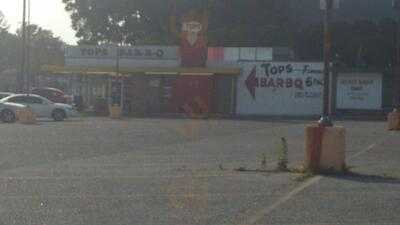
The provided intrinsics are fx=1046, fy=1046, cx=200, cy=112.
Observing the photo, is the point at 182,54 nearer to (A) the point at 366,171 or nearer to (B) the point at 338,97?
(B) the point at 338,97

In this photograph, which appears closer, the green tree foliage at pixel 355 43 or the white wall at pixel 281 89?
the white wall at pixel 281 89

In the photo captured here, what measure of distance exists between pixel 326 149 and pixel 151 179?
3264 millimetres

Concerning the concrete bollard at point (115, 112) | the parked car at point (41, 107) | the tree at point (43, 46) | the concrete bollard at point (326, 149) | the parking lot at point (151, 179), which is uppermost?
the tree at point (43, 46)

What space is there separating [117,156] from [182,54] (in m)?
40.9

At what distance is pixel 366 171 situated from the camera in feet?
65.7

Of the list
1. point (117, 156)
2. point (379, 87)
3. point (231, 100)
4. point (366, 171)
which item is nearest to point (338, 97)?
point (379, 87)

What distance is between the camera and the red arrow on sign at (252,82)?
2596 inches

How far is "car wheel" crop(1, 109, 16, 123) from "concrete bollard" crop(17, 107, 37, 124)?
1164 mm

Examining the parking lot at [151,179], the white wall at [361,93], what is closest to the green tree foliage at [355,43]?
the white wall at [361,93]

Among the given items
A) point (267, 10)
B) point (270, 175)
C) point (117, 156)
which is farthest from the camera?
point (267, 10)

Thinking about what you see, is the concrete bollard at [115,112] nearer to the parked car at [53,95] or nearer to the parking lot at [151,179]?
the parked car at [53,95]

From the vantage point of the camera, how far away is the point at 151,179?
730 inches

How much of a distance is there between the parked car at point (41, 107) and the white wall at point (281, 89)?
638 inches

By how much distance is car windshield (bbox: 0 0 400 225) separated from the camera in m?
14.6
